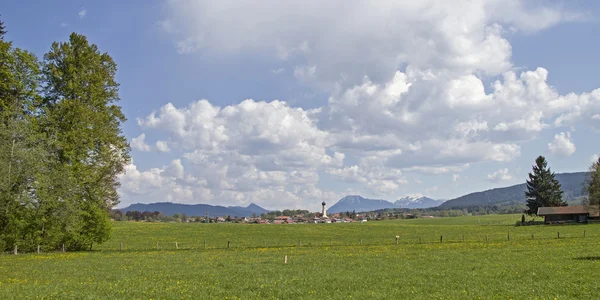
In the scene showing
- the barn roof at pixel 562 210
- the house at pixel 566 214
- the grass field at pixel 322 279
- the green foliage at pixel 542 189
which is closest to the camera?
the grass field at pixel 322 279

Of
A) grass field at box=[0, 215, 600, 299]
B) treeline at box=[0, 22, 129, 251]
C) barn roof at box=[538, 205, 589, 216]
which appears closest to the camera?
grass field at box=[0, 215, 600, 299]

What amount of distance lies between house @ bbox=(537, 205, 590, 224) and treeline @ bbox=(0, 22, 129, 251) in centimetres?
11019

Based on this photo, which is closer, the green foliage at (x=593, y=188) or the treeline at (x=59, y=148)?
the treeline at (x=59, y=148)

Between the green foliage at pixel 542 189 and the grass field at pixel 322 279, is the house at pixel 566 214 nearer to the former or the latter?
the green foliage at pixel 542 189

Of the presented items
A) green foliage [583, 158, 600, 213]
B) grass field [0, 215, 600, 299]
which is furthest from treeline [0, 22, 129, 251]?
green foliage [583, 158, 600, 213]

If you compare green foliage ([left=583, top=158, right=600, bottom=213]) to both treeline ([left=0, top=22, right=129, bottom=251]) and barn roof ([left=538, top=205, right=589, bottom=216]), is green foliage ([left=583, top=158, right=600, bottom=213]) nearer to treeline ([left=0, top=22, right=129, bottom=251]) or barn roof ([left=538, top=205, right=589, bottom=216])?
barn roof ([left=538, top=205, right=589, bottom=216])

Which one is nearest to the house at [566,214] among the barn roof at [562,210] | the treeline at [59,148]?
the barn roof at [562,210]

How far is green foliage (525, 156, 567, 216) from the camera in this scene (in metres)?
129

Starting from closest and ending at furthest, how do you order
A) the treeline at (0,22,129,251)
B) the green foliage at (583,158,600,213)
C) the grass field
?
the grass field → the treeline at (0,22,129,251) → the green foliage at (583,158,600,213)

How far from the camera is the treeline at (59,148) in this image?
4316cm

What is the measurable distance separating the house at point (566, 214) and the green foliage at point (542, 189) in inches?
469

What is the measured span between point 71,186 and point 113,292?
29528 millimetres

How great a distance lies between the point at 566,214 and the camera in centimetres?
11500

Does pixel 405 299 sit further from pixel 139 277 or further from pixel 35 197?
pixel 35 197
